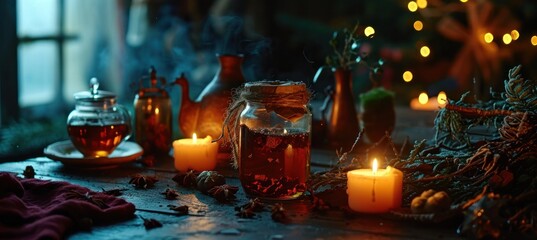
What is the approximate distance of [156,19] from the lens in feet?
14.1

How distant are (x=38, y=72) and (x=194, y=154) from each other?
1.95 meters

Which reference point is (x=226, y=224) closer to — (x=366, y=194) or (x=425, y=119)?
(x=366, y=194)

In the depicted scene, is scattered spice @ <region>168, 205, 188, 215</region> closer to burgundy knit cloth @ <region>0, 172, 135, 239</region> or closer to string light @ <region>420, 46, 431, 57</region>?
burgundy knit cloth @ <region>0, 172, 135, 239</region>

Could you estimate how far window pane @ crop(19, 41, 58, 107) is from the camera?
3.53m

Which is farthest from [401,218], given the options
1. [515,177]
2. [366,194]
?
[515,177]

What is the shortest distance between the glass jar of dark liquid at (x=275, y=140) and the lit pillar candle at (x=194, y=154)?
27cm

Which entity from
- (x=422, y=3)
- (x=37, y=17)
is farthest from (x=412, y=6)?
(x=37, y=17)

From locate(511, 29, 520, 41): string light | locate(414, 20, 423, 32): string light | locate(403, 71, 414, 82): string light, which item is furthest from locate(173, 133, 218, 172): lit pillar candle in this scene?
locate(403, 71, 414, 82): string light

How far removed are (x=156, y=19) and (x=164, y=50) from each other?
0.18 meters

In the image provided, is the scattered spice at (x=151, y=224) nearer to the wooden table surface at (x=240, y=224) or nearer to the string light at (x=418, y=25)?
the wooden table surface at (x=240, y=224)

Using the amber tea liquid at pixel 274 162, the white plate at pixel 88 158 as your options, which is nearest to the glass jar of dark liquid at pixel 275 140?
the amber tea liquid at pixel 274 162

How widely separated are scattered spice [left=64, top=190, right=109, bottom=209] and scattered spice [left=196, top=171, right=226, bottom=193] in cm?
26

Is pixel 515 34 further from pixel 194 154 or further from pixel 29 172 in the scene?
pixel 29 172

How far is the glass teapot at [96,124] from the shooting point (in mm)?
1976
